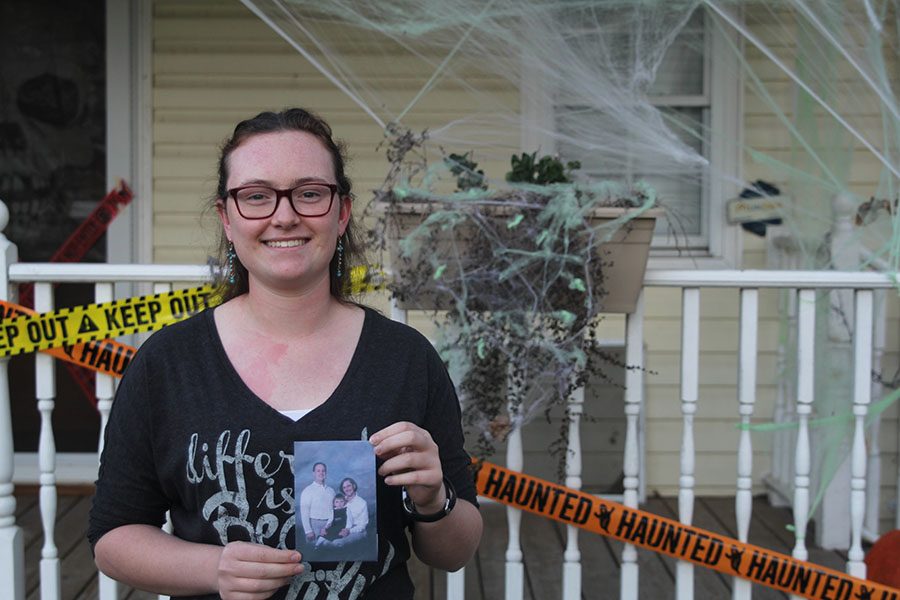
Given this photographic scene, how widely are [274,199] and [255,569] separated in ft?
1.93

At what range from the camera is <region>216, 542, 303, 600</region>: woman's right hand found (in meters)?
1.46

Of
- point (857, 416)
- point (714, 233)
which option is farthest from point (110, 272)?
point (714, 233)

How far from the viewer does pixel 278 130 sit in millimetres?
1597

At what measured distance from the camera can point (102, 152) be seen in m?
4.69

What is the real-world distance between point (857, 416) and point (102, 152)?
3611mm

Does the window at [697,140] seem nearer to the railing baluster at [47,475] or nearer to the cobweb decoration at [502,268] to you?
the cobweb decoration at [502,268]

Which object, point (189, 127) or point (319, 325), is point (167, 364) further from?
point (189, 127)

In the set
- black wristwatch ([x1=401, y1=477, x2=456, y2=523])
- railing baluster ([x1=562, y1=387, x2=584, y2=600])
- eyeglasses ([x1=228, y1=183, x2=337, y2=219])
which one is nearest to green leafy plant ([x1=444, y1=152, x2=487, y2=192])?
railing baluster ([x1=562, y1=387, x2=584, y2=600])

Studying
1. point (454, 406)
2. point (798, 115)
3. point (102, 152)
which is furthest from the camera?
point (102, 152)

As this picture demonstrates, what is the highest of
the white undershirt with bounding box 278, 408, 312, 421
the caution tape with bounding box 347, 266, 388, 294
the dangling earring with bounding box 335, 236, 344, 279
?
the dangling earring with bounding box 335, 236, 344, 279

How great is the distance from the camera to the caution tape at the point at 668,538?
2850 mm

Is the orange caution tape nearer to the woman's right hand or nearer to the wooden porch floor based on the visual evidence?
the wooden porch floor

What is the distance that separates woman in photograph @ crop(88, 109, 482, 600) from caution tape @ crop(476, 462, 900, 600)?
1.18 meters

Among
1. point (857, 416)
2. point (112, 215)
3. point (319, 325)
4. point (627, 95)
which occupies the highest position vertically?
point (627, 95)
